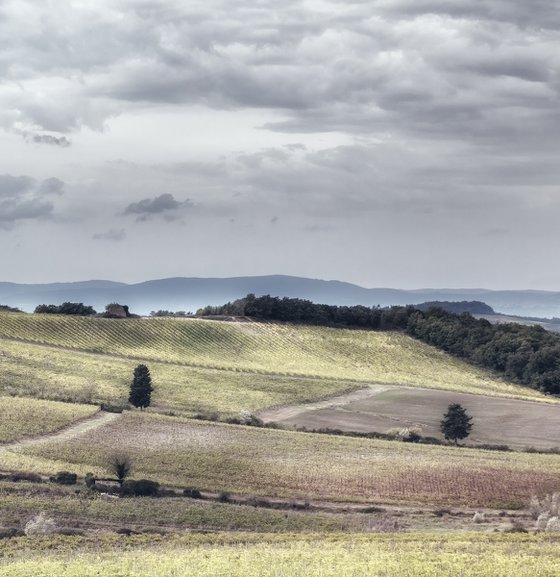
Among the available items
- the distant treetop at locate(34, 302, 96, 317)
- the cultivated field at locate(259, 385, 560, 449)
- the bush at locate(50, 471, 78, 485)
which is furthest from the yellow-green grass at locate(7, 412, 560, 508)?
the distant treetop at locate(34, 302, 96, 317)

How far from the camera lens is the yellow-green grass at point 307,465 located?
6066 centimetres

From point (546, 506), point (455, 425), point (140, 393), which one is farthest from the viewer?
point (140, 393)

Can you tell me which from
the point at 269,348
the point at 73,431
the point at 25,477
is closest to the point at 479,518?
the point at 25,477

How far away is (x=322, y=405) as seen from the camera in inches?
4370

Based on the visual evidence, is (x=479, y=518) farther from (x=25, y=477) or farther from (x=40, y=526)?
(x=25, y=477)

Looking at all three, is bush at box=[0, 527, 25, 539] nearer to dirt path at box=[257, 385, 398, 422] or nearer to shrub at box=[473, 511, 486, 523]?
shrub at box=[473, 511, 486, 523]

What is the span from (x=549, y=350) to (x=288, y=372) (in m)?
48.9

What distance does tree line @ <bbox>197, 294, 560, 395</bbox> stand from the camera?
159m

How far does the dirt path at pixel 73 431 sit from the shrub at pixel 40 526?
25101mm

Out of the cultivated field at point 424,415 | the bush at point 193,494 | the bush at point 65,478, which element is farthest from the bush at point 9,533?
the cultivated field at point 424,415

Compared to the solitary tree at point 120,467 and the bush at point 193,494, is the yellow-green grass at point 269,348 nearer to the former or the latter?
the solitary tree at point 120,467

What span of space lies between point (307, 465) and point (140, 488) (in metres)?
14.6

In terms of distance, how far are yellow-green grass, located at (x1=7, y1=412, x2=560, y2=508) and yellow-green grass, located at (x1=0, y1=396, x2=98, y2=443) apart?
13.1 ft

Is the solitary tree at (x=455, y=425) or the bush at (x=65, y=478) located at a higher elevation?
the solitary tree at (x=455, y=425)
